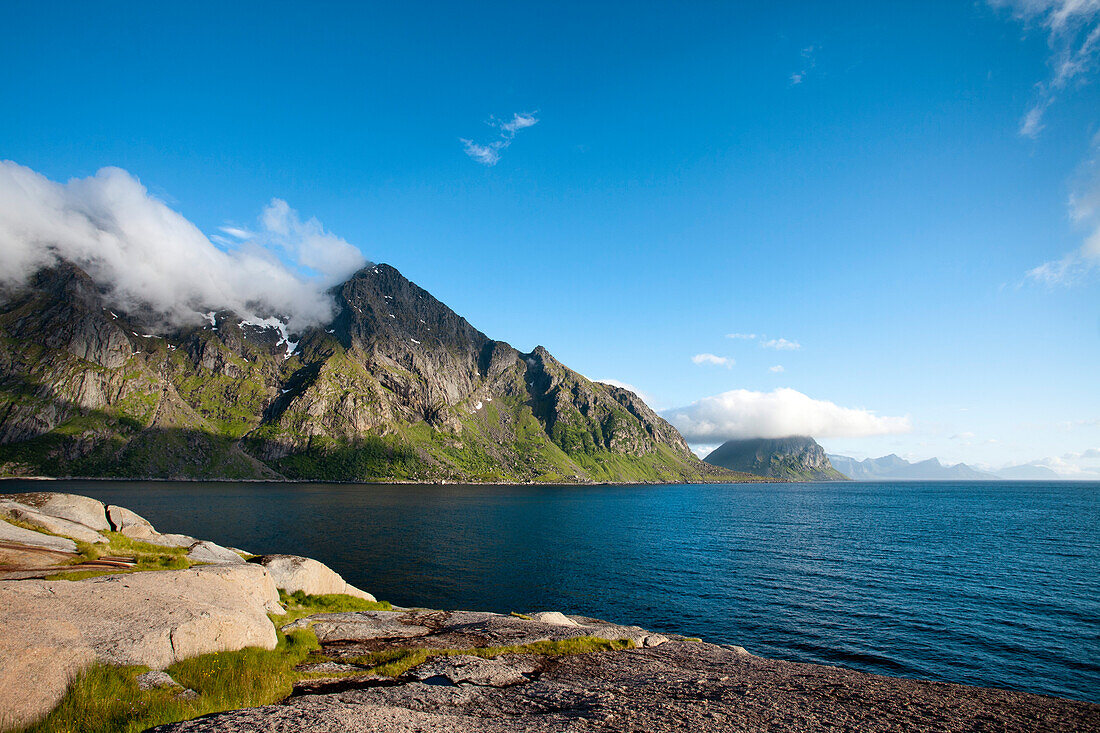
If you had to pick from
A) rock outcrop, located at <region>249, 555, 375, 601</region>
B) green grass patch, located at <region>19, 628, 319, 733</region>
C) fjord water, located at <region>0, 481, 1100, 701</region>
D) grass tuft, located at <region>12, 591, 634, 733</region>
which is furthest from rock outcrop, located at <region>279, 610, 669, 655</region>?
fjord water, located at <region>0, 481, 1100, 701</region>

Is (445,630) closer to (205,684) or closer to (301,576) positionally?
(301,576)

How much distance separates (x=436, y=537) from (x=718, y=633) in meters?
67.2

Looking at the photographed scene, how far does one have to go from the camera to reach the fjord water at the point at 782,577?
142ft

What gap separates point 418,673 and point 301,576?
2528 cm

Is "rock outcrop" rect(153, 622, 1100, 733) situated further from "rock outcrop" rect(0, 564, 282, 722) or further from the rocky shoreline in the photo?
"rock outcrop" rect(0, 564, 282, 722)

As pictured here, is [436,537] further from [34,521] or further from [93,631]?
[93,631]

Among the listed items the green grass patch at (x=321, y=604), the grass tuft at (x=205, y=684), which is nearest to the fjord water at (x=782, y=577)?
the green grass patch at (x=321, y=604)

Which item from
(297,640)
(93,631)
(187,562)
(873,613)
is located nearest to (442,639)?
(297,640)

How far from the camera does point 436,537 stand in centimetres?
10025

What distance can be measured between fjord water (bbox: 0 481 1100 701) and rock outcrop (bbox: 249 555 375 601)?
15.5m

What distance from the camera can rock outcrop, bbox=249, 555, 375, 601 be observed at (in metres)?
38.4

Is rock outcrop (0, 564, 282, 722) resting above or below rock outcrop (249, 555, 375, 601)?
above

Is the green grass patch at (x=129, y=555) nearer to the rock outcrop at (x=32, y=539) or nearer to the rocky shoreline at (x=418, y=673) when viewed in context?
the rocky shoreline at (x=418, y=673)

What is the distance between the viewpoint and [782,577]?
231 ft
